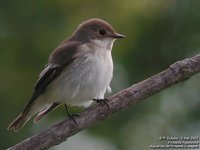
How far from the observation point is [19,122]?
26.2 ft

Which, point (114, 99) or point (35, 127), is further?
point (35, 127)

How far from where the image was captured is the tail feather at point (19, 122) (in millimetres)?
7934

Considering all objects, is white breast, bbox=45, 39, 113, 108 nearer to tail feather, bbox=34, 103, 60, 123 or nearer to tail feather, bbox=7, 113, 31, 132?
tail feather, bbox=34, 103, 60, 123

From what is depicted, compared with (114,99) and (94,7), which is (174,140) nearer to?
(114,99)

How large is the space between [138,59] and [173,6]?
639 mm

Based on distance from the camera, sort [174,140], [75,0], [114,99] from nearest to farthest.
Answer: [114,99]
[174,140]
[75,0]

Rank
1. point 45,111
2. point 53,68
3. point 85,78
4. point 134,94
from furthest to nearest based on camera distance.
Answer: point 45,111 → point 53,68 → point 85,78 → point 134,94

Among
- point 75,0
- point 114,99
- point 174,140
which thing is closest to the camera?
point 114,99

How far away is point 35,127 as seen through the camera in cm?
827

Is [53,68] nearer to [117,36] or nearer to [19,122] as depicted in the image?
[19,122]

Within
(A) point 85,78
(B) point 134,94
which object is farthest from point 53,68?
(B) point 134,94

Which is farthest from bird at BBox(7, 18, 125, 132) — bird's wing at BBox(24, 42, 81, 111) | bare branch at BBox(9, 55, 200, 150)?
bare branch at BBox(9, 55, 200, 150)

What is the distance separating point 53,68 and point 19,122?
24.1 inches

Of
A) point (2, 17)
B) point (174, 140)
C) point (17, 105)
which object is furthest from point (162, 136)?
point (2, 17)
